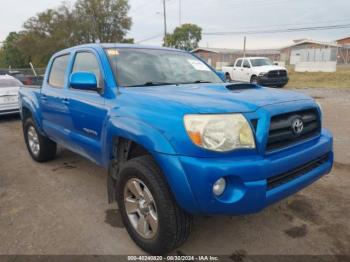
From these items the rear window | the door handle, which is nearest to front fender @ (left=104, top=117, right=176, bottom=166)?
the door handle

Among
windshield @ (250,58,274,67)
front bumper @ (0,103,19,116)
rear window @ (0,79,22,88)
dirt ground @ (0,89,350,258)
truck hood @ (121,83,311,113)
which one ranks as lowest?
dirt ground @ (0,89,350,258)

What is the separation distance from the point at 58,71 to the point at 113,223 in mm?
2417

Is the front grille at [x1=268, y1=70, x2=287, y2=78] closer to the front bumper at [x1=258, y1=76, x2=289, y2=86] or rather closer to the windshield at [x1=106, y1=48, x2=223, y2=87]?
the front bumper at [x1=258, y1=76, x2=289, y2=86]

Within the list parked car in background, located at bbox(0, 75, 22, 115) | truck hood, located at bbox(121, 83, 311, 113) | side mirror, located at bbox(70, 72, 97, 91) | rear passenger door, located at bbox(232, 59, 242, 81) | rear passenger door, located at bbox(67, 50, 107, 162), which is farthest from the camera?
rear passenger door, located at bbox(232, 59, 242, 81)

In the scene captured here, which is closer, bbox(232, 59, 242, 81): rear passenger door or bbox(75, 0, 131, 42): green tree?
bbox(232, 59, 242, 81): rear passenger door

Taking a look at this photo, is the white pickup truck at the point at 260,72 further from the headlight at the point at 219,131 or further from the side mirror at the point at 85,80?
the headlight at the point at 219,131

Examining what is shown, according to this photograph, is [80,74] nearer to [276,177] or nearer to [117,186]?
[117,186]

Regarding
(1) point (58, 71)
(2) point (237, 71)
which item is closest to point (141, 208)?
(1) point (58, 71)

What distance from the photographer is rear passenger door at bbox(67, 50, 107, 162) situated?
11.0ft

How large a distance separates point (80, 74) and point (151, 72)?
77cm

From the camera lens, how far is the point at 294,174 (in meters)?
2.73

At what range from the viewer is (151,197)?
2672mm

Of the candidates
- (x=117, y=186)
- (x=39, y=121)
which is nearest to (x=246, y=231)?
(x=117, y=186)

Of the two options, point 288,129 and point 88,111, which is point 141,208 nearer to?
point 88,111
